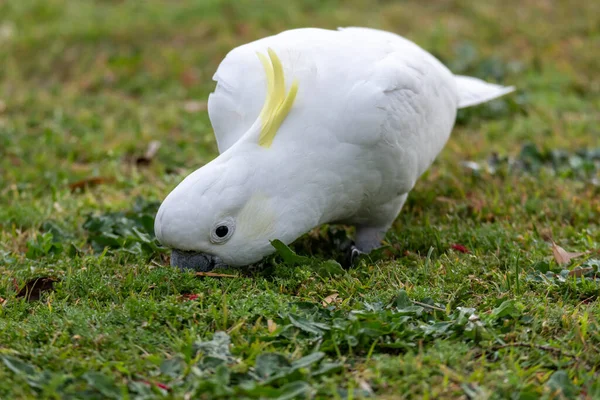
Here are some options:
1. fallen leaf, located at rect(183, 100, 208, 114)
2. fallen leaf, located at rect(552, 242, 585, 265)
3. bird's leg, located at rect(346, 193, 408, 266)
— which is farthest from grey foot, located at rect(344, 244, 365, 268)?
fallen leaf, located at rect(183, 100, 208, 114)

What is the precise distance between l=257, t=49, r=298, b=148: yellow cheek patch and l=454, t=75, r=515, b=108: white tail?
1320 mm

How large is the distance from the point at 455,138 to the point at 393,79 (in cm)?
203

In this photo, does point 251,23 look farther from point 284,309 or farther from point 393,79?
point 284,309

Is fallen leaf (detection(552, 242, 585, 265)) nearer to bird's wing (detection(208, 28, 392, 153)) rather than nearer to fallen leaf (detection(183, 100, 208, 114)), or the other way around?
bird's wing (detection(208, 28, 392, 153))

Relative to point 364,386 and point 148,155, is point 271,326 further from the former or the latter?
point 148,155

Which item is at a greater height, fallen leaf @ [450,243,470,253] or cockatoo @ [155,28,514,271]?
cockatoo @ [155,28,514,271]

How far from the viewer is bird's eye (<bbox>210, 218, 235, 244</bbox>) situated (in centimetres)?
280

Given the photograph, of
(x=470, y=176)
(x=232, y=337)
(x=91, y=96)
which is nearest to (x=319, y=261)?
(x=232, y=337)

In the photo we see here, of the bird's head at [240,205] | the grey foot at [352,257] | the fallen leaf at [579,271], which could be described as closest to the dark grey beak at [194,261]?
the bird's head at [240,205]

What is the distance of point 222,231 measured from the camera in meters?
2.83

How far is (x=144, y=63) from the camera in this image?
6.32m

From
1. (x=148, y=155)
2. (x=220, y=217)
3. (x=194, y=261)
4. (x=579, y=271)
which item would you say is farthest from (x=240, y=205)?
(x=148, y=155)

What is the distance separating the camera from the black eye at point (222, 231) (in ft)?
9.21

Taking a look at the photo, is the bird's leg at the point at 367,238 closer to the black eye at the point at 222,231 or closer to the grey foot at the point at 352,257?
the grey foot at the point at 352,257
